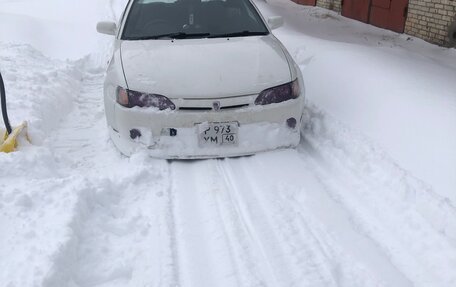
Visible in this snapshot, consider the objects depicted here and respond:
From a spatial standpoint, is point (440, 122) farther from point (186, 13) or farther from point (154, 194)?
point (186, 13)

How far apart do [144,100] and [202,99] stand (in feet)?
1.63

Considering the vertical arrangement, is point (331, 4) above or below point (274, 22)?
below

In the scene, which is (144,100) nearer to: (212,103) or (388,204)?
(212,103)

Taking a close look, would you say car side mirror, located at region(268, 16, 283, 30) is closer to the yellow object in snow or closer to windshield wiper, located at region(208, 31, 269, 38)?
windshield wiper, located at region(208, 31, 269, 38)

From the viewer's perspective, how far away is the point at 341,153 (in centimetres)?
427

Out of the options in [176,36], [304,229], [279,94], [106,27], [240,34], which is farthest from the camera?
[106,27]

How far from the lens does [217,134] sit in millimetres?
4078

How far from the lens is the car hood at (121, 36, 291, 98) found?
4.06 m

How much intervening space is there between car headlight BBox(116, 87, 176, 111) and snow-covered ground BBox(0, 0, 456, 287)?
0.44 metres

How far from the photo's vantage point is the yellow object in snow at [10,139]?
4.06 m

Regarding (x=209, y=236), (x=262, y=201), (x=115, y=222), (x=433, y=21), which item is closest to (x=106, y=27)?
(x=115, y=222)

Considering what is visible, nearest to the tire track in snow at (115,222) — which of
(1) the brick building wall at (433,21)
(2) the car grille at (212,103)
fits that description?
(2) the car grille at (212,103)

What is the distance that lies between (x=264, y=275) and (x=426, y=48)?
7.20m

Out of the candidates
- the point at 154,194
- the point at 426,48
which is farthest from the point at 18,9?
the point at 154,194
